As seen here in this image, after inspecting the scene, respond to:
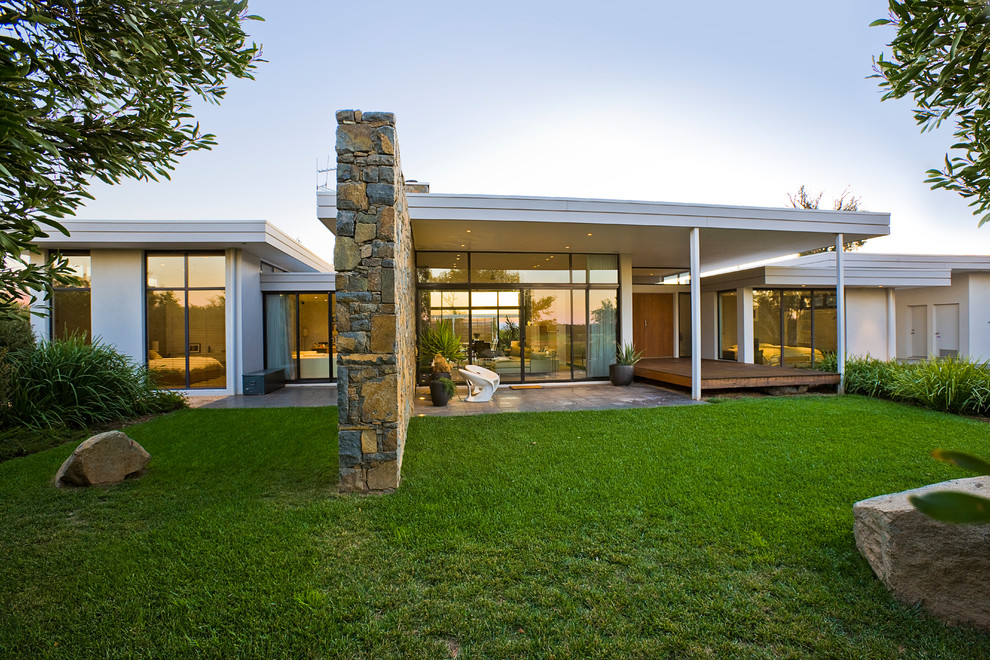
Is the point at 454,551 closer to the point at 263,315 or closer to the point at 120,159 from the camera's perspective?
the point at 120,159

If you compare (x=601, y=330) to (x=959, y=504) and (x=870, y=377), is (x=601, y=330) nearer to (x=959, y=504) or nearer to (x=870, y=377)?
(x=870, y=377)

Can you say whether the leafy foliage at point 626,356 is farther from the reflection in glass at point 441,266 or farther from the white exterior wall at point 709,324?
the white exterior wall at point 709,324

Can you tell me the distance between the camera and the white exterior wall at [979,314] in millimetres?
14430

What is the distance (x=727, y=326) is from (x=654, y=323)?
6.65ft

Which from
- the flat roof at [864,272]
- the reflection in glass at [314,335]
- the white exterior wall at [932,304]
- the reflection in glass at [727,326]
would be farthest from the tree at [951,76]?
the white exterior wall at [932,304]

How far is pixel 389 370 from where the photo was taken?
14.0 ft

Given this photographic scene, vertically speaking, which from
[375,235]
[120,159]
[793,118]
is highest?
[793,118]

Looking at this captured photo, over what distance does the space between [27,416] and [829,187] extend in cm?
3523

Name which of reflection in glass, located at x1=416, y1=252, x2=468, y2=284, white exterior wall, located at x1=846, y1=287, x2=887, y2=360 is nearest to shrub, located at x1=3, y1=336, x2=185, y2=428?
reflection in glass, located at x1=416, y1=252, x2=468, y2=284

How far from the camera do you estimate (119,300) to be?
31.7 feet

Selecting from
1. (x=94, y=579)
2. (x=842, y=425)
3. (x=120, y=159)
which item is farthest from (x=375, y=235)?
(x=842, y=425)

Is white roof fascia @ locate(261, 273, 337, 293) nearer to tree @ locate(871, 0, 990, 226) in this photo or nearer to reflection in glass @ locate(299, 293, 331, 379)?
reflection in glass @ locate(299, 293, 331, 379)

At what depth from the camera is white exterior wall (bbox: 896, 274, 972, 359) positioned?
14.5 meters

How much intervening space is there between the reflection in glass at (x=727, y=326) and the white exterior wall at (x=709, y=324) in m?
0.12
